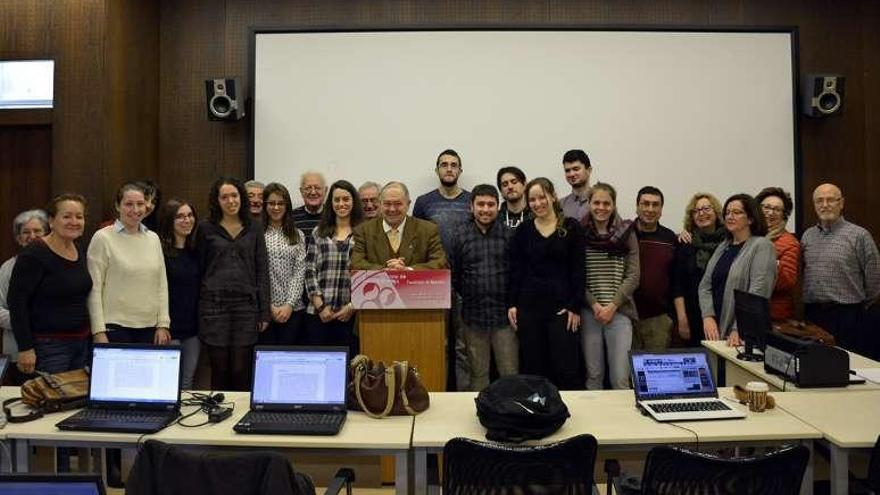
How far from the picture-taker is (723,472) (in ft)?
6.42

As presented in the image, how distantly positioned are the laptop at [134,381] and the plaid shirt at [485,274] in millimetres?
1826

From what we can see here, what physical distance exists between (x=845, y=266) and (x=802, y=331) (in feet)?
3.78

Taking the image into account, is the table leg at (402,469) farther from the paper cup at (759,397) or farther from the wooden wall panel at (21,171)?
the wooden wall panel at (21,171)

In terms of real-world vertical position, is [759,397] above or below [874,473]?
above

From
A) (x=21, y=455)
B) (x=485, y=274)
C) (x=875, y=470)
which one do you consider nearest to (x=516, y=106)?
(x=485, y=274)

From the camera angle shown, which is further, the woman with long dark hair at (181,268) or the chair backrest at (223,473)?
the woman with long dark hair at (181,268)

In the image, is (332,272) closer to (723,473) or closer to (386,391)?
(386,391)

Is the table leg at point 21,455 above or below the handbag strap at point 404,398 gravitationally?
below

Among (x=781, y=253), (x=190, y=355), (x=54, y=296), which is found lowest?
(x=190, y=355)

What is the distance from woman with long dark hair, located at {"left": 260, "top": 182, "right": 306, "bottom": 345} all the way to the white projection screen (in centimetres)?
135

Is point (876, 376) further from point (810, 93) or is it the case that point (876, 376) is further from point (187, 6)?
point (187, 6)

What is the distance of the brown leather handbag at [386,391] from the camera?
2.60m

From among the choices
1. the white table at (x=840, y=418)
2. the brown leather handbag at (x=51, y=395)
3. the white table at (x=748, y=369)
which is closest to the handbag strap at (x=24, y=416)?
the brown leather handbag at (x=51, y=395)

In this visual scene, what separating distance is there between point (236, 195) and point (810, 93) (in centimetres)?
472
